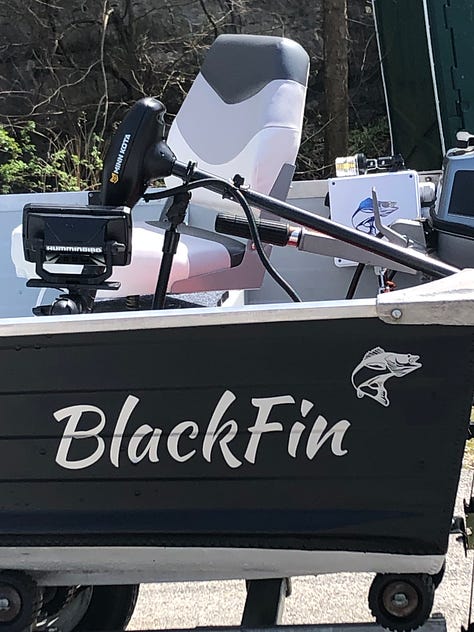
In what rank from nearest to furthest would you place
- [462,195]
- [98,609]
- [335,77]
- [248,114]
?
[98,609] → [462,195] → [248,114] → [335,77]

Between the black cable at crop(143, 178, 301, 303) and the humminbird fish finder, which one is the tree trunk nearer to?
the black cable at crop(143, 178, 301, 303)

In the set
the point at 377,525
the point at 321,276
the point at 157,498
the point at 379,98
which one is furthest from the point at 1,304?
the point at 379,98

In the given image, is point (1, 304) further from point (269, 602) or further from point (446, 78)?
point (446, 78)

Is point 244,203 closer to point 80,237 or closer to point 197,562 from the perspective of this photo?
point 80,237

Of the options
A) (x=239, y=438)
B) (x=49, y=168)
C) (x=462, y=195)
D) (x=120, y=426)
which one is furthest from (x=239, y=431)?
(x=49, y=168)

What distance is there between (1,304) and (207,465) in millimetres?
1858

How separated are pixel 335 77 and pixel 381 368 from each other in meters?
5.66

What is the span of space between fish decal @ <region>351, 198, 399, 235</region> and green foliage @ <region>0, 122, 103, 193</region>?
3.98m

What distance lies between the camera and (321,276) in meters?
3.08

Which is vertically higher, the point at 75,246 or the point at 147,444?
the point at 75,246

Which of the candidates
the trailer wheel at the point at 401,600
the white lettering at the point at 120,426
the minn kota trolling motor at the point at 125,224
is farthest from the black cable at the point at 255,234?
the trailer wheel at the point at 401,600

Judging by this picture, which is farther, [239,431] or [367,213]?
[367,213]

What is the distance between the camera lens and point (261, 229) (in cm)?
188

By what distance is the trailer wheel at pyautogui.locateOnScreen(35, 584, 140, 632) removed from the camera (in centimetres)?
208
